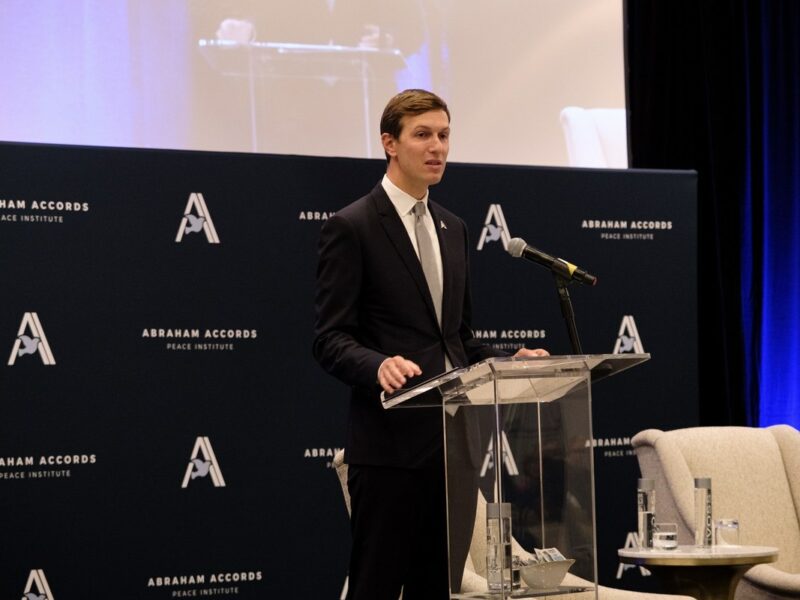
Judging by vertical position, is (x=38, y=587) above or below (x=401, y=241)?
below

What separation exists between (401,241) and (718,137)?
4122 millimetres

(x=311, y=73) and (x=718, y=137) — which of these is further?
(x=718, y=137)

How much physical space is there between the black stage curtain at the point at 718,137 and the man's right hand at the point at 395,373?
4.17 metres

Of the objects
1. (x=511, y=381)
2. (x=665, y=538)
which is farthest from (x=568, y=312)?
(x=665, y=538)

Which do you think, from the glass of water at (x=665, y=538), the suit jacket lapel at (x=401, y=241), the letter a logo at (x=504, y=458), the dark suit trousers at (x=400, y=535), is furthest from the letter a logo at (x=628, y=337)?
the letter a logo at (x=504, y=458)

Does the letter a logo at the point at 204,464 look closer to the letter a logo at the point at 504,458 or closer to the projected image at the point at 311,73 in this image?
the projected image at the point at 311,73

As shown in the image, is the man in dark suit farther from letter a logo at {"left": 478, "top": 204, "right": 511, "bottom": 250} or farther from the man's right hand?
letter a logo at {"left": 478, "top": 204, "right": 511, "bottom": 250}

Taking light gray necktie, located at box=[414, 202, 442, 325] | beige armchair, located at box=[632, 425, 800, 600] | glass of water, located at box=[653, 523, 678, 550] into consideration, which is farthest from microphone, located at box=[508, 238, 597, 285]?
beige armchair, located at box=[632, 425, 800, 600]

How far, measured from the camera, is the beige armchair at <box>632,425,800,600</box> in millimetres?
4699

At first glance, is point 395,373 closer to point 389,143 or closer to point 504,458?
point 504,458

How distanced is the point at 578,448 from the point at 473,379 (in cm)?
28

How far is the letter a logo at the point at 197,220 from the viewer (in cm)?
475

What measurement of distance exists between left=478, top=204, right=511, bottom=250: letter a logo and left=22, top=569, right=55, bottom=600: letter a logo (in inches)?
90.7

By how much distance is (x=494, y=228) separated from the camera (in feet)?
17.0
